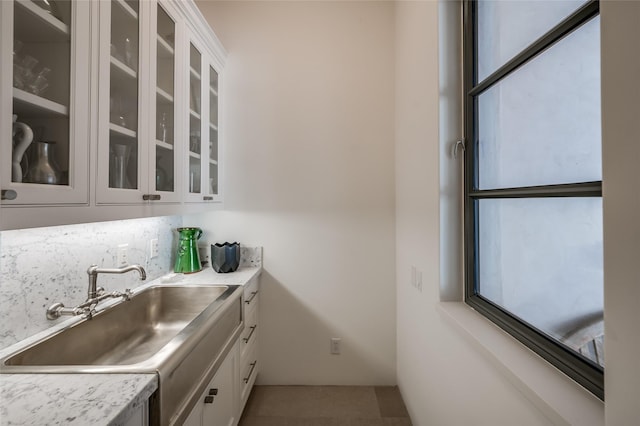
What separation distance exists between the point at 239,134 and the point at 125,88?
3.49 feet

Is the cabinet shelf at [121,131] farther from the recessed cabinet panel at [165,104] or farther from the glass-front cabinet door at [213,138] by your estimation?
the glass-front cabinet door at [213,138]

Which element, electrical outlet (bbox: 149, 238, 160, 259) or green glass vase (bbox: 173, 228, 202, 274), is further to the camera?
green glass vase (bbox: 173, 228, 202, 274)

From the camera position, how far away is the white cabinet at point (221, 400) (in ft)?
3.68

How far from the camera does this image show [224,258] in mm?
1954

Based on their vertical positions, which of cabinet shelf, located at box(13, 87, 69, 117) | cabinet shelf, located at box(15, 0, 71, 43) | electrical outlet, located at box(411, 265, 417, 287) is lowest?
electrical outlet, located at box(411, 265, 417, 287)

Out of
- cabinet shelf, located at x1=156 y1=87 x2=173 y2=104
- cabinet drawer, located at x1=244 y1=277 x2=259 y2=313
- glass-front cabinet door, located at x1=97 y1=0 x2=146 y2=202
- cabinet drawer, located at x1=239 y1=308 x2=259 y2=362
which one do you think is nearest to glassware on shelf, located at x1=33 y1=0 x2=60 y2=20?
glass-front cabinet door, located at x1=97 y1=0 x2=146 y2=202

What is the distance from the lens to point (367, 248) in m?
2.16

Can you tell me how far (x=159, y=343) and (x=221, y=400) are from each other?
0.43 m

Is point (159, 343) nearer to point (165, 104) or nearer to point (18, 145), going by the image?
point (18, 145)

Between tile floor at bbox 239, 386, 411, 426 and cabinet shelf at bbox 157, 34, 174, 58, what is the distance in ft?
7.16

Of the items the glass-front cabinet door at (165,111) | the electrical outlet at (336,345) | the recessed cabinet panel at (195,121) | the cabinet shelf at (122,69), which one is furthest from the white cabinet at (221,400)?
the cabinet shelf at (122,69)

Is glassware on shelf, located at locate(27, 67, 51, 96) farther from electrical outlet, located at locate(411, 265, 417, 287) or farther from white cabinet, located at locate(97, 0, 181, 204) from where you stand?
electrical outlet, located at locate(411, 265, 417, 287)

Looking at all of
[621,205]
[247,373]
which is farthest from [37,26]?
[247,373]

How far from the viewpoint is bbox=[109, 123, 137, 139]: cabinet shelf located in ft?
3.42
